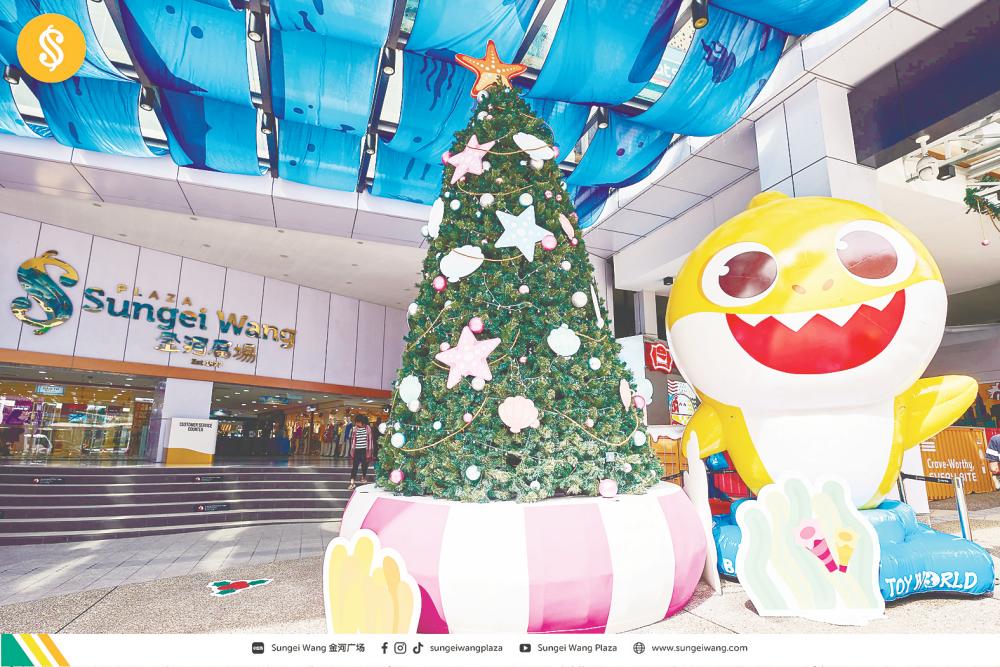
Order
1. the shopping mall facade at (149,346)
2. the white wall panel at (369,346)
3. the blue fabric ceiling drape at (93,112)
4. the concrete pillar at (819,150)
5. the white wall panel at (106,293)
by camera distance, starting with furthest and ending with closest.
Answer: the white wall panel at (369,346)
the white wall panel at (106,293)
the shopping mall facade at (149,346)
the blue fabric ceiling drape at (93,112)
the concrete pillar at (819,150)

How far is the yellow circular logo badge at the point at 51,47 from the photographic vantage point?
394cm

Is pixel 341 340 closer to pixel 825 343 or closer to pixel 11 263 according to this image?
pixel 11 263

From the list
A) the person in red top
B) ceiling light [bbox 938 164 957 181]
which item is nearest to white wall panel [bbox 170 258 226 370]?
the person in red top

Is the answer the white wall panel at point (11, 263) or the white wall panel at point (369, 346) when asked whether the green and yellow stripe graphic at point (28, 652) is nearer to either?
the white wall panel at point (11, 263)

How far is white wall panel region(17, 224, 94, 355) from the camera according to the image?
11.0 m

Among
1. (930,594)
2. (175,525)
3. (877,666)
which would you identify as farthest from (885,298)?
(175,525)

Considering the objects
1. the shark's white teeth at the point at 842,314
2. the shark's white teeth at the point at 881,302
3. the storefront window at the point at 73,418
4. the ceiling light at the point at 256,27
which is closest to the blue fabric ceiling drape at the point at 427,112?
the ceiling light at the point at 256,27

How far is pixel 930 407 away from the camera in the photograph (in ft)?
12.2

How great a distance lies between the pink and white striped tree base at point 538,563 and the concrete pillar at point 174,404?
39.6 feet

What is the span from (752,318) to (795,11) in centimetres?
297

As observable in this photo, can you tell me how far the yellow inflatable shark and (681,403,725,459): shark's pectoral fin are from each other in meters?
0.14

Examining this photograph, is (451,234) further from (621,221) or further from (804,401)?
(621,221)

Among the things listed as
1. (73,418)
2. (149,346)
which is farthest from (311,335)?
(73,418)

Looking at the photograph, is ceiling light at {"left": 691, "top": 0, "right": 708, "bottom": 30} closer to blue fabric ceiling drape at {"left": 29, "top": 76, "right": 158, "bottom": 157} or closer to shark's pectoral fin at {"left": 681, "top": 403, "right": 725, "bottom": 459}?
shark's pectoral fin at {"left": 681, "top": 403, "right": 725, "bottom": 459}
